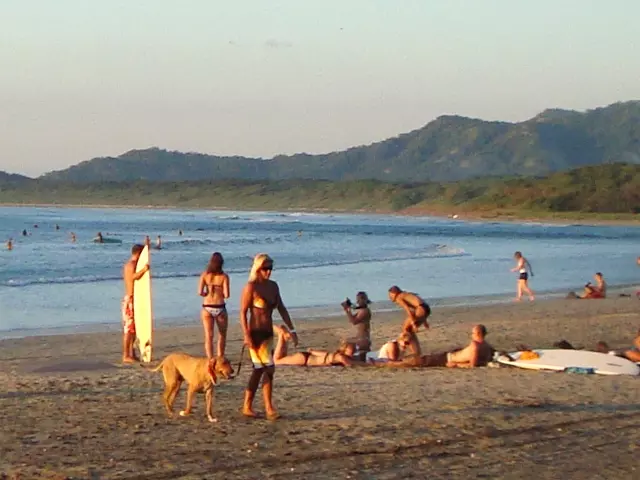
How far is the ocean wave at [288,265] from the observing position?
28.9m

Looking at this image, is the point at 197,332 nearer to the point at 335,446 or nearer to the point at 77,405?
the point at 77,405

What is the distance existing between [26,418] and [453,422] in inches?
133

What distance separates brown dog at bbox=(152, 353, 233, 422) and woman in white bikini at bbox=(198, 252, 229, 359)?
9.89 feet

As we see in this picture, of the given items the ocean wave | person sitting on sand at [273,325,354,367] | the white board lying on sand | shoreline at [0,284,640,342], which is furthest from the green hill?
person sitting on sand at [273,325,354,367]

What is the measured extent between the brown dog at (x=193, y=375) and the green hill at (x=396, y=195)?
102592 mm

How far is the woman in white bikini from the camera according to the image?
39.6 feet

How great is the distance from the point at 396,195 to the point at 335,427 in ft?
491

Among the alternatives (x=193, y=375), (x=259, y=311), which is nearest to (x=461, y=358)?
(x=259, y=311)

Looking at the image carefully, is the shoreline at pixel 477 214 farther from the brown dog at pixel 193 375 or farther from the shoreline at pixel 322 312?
the brown dog at pixel 193 375

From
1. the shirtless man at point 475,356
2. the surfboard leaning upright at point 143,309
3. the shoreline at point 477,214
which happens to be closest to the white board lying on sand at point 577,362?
the shirtless man at point 475,356

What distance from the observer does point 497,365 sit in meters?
12.9

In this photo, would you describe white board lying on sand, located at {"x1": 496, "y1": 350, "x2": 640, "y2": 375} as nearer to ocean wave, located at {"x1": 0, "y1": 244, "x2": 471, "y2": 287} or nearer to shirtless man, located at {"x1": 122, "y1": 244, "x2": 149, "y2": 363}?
shirtless man, located at {"x1": 122, "y1": 244, "x2": 149, "y2": 363}

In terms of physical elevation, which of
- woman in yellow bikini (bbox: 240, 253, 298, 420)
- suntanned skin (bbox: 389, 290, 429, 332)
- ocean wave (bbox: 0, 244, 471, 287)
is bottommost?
ocean wave (bbox: 0, 244, 471, 287)

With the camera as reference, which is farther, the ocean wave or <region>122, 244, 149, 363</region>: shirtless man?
the ocean wave
